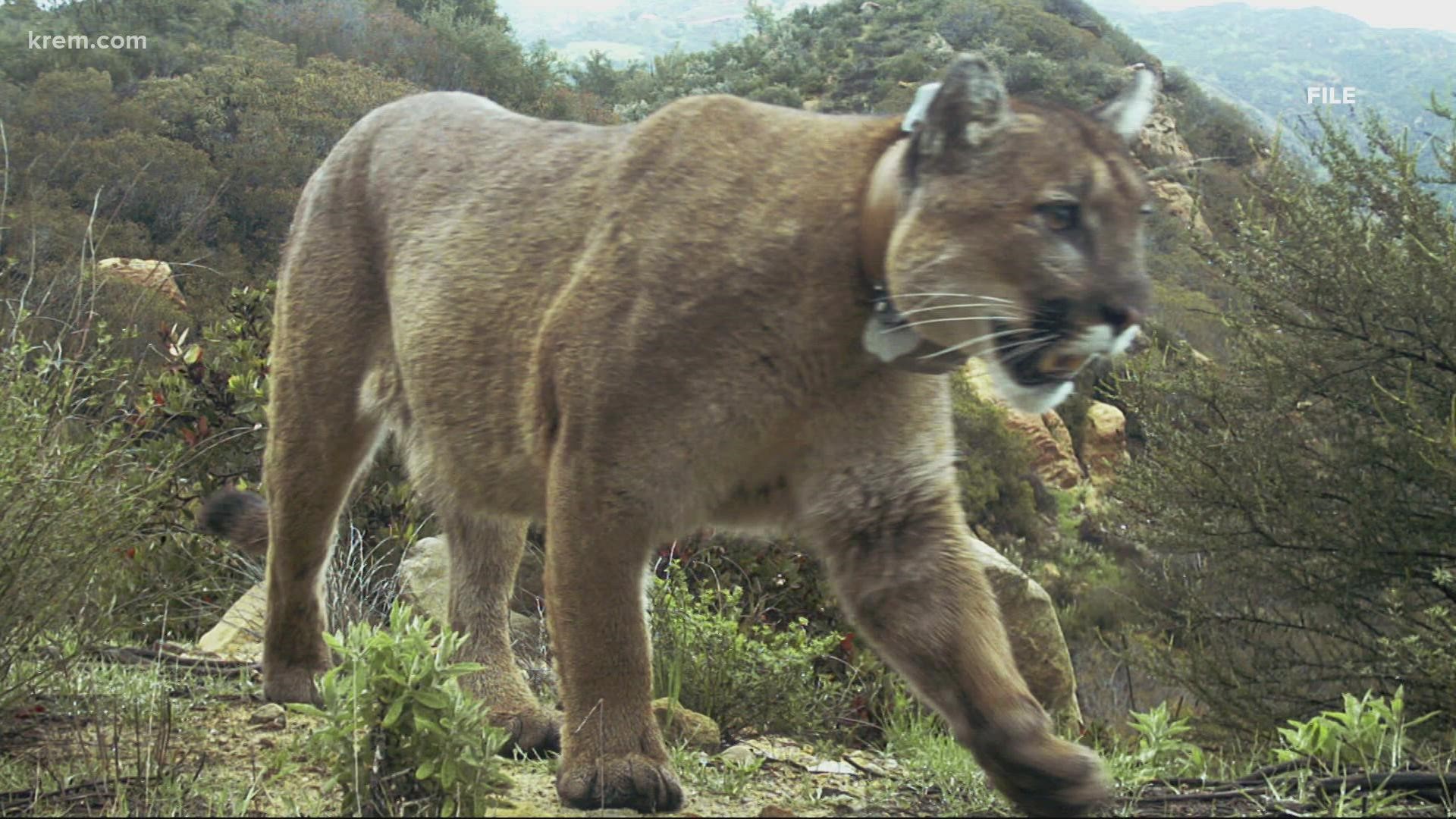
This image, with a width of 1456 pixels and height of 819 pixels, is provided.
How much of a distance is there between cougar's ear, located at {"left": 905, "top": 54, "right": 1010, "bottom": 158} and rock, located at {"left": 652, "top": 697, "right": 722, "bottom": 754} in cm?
225

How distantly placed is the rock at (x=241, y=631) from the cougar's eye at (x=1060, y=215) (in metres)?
4.11

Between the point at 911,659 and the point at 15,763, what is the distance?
2.50m

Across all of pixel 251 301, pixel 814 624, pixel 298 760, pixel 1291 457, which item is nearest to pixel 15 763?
pixel 298 760

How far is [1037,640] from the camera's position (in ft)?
27.1

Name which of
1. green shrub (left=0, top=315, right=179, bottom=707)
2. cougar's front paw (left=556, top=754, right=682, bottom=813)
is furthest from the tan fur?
green shrub (left=0, top=315, right=179, bottom=707)

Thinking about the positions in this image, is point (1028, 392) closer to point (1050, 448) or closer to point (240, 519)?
point (240, 519)

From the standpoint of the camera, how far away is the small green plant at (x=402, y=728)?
10.7ft

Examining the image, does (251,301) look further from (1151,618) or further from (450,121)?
(1151,618)

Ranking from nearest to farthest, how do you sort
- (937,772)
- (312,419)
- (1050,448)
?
(937,772), (312,419), (1050,448)

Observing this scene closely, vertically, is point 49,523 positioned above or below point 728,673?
above

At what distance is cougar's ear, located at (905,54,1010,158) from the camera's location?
3.35m

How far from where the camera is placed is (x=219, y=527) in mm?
5539

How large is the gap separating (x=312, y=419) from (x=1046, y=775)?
2605 mm

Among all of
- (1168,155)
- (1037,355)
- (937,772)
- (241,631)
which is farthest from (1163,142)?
(1037,355)
